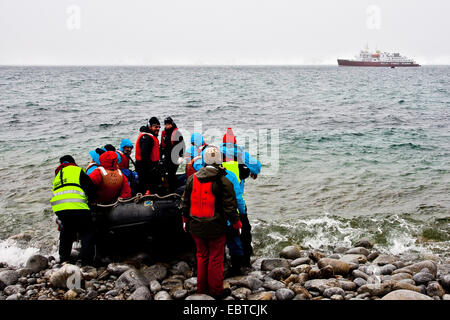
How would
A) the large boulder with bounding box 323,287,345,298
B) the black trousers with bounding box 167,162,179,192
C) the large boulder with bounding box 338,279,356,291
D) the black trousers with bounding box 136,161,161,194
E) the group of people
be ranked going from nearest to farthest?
the group of people < the large boulder with bounding box 323,287,345,298 < the large boulder with bounding box 338,279,356,291 < the black trousers with bounding box 136,161,161,194 < the black trousers with bounding box 167,162,179,192

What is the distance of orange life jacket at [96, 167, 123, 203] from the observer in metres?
6.23

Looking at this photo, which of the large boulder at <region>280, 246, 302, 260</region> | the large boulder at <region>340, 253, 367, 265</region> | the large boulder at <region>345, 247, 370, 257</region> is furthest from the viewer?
the large boulder at <region>345, 247, 370, 257</region>

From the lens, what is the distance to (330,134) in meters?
18.3

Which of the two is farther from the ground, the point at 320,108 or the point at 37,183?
the point at 320,108

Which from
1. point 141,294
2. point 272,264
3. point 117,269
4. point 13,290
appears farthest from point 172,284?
point 13,290

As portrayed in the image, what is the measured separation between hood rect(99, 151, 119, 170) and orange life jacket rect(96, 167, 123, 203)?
0.24ft

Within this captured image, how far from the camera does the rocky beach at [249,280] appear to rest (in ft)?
16.4

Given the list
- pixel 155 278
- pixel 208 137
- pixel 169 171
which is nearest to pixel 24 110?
pixel 208 137

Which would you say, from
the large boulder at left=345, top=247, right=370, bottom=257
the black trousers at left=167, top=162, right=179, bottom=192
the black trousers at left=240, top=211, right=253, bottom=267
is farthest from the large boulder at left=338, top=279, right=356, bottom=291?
the black trousers at left=167, top=162, right=179, bottom=192

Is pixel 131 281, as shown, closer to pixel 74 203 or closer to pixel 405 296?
pixel 74 203

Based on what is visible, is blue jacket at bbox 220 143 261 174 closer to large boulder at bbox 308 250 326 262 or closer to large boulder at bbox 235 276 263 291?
large boulder at bbox 235 276 263 291
